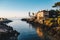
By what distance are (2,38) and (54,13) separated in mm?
74383

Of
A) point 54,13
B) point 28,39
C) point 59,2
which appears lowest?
point 28,39

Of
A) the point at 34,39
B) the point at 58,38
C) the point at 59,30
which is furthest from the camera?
the point at 59,30

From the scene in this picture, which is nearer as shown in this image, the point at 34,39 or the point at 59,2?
the point at 34,39

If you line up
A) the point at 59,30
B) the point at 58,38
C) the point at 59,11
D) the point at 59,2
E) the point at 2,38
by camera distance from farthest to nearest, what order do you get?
the point at 59,11, the point at 59,2, the point at 59,30, the point at 58,38, the point at 2,38

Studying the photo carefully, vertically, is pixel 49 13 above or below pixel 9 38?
above

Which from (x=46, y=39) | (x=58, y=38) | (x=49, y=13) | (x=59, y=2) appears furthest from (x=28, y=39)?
(x=49, y=13)

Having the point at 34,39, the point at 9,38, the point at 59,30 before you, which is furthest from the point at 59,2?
the point at 9,38

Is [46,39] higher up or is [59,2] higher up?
[59,2]

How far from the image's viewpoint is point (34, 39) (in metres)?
44.7

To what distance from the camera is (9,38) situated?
1582 inches

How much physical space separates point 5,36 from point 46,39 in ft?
42.2

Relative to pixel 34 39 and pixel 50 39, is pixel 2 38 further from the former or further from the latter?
pixel 50 39

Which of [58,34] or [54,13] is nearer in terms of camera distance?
[58,34]

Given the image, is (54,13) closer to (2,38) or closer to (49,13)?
(49,13)
